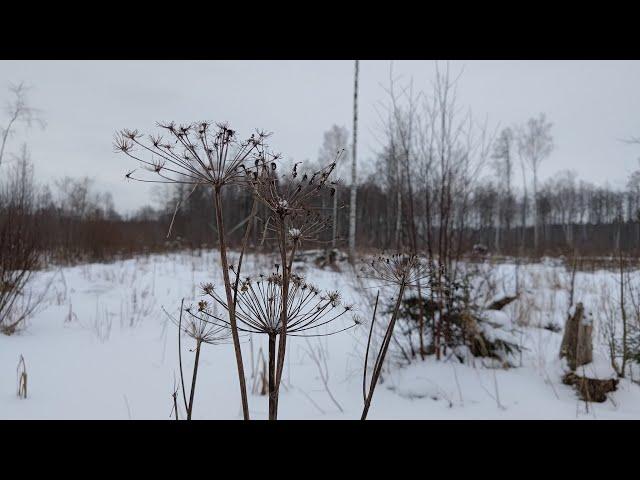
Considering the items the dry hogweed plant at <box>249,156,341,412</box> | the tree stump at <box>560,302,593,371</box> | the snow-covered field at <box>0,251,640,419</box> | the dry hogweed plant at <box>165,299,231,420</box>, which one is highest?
the dry hogweed plant at <box>249,156,341,412</box>

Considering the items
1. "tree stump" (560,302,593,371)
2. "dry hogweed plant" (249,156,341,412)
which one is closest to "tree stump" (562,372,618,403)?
"tree stump" (560,302,593,371)

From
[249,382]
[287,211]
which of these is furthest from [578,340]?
[287,211]

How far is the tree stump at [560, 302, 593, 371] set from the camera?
156 inches

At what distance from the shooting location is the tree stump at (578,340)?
13.0 ft

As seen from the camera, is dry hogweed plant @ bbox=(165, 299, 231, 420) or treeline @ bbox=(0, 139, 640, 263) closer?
dry hogweed plant @ bbox=(165, 299, 231, 420)

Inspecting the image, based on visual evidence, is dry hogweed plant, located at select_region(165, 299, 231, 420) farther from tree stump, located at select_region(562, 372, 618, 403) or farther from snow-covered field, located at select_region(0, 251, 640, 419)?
tree stump, located at select_region(562, 372, 618, 403)

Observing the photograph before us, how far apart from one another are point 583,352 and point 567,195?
54.2m

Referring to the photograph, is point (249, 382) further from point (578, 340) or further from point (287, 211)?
point (287, 211)

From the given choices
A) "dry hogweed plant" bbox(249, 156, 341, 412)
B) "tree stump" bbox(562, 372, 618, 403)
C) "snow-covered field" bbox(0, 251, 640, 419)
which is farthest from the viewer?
"tree stump" bbox(562, 372, 618, 403)

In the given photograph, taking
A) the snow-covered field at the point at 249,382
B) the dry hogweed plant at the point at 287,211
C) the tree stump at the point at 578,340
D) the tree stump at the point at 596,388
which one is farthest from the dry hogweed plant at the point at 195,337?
the tree stump at the point at 578,340

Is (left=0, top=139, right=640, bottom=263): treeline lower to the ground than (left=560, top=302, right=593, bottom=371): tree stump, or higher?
higher

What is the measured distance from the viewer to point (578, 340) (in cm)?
403

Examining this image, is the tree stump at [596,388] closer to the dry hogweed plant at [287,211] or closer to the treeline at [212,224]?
the treeline at [212,224]
